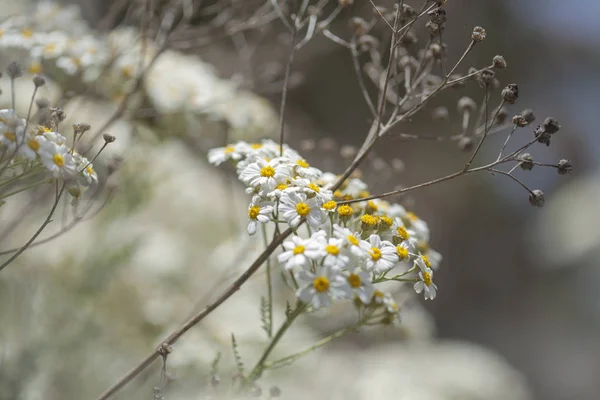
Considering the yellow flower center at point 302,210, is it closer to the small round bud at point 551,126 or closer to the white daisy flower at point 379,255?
the white daisy flower at point 379,255

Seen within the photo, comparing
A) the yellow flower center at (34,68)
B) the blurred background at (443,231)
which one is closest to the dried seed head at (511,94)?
the blurred background at (443,231)

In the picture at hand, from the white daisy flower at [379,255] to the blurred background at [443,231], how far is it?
0.94 feet

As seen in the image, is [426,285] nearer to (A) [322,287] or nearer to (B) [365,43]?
(A) [322,287]

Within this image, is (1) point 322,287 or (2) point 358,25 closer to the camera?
(1) point 322,287

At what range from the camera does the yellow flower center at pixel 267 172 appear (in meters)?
0.55

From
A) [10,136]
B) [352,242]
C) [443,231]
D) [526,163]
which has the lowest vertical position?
[10,136]

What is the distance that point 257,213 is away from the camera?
1.76 ft

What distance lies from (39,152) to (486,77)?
383mm

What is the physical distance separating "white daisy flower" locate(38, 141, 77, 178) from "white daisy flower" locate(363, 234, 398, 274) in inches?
10.0

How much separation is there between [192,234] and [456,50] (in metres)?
1.77

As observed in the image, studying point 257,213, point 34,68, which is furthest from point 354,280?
point 34,68

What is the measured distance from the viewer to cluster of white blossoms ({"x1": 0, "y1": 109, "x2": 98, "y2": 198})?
0.46 m

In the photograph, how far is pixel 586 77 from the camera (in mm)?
3854

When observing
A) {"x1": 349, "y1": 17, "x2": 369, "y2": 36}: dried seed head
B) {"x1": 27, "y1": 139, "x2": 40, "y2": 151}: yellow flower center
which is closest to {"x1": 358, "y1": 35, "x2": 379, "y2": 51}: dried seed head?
{"x1": 349, "y1": 17, "x2": 369, "y2": 36}: dried seed head
